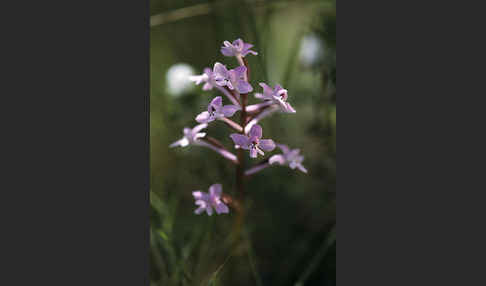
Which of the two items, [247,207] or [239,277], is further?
[247,207]

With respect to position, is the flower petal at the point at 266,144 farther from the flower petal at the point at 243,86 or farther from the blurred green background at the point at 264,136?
→ the blurred green background at the point at 264,136

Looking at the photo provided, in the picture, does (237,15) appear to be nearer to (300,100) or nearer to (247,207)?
(300,100)

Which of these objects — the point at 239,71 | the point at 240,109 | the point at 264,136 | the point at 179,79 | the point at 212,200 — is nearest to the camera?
the point at 239,71

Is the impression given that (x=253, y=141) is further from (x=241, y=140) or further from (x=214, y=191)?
(x=214, y=191)

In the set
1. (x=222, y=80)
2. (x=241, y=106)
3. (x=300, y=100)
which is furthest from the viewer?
(x=300, y=100)

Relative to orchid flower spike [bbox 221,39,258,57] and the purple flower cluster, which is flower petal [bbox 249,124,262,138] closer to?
the purple flower cluster

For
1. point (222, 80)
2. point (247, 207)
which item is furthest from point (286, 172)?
point (222, 80)

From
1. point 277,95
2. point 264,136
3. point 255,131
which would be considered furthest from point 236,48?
point 264,136
